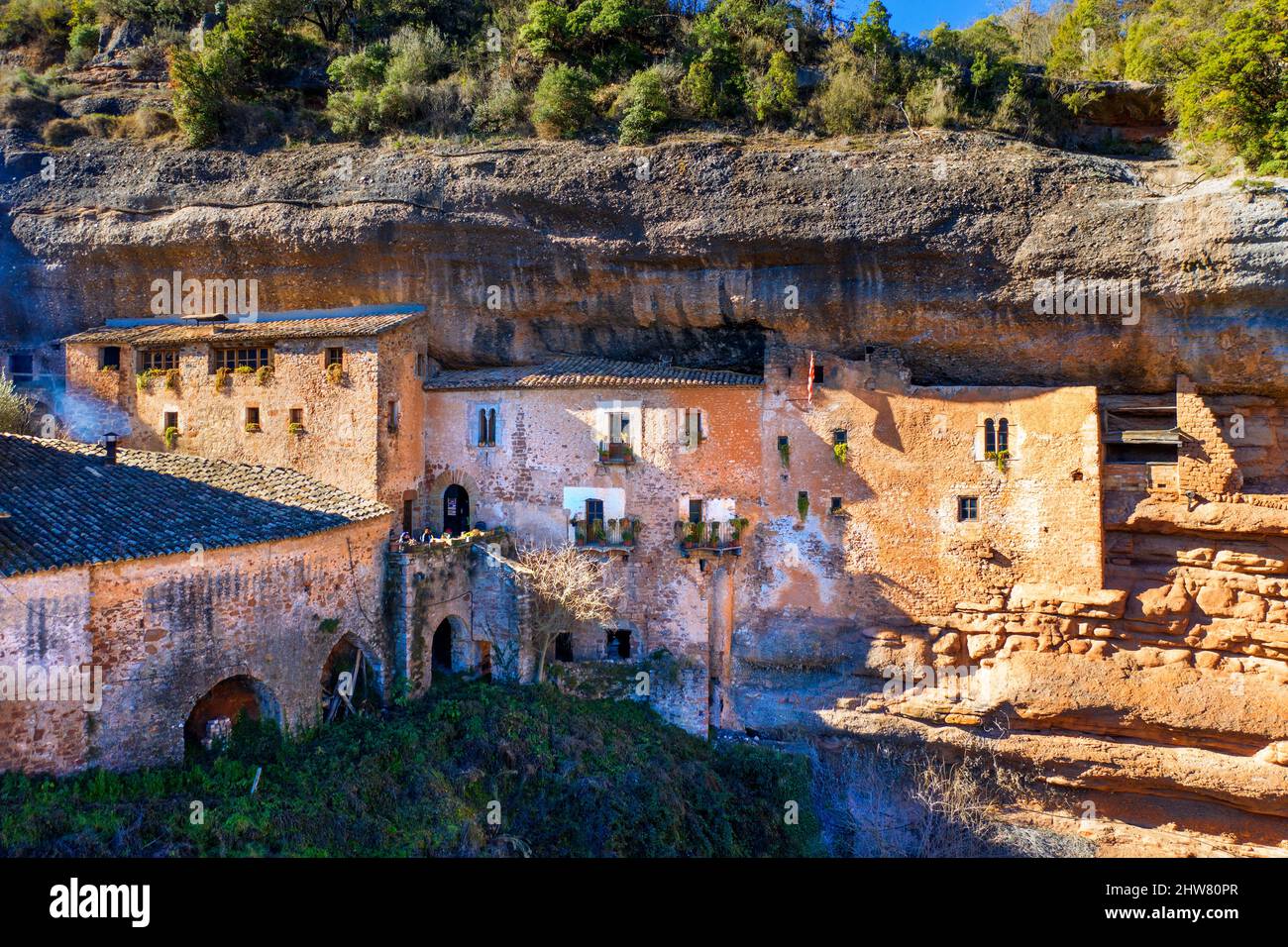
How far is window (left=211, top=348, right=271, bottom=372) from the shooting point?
20203 millimetres

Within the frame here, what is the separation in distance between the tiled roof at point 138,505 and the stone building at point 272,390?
4.94 ft

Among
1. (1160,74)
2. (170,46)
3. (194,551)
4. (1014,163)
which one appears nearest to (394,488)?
(194,551)

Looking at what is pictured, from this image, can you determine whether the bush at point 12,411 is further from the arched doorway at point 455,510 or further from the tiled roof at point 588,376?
the arched doorway at point 455,510

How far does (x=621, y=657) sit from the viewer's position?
2022 cm

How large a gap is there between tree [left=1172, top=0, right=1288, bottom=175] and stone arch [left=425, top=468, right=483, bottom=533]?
16.5 m

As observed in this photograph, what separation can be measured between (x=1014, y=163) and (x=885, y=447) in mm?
6053

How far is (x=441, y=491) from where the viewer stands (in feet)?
68.0

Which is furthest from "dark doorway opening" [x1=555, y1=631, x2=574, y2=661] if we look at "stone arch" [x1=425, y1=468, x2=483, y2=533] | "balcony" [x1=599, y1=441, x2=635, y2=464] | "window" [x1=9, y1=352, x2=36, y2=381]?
"window" [x1=9, y1=352, x2=36, y2=381]

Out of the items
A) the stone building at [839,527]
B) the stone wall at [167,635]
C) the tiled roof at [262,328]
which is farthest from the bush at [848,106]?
the stone wall at [167,635]

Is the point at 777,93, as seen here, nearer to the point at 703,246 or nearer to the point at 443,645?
the point at 703,246

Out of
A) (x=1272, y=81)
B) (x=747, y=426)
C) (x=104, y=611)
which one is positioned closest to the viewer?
(x=104, y=611)

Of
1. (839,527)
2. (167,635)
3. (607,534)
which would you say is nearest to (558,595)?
(607,534)

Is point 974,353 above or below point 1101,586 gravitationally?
above

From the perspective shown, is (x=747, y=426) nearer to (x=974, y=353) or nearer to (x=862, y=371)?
(x=862, y=371)
